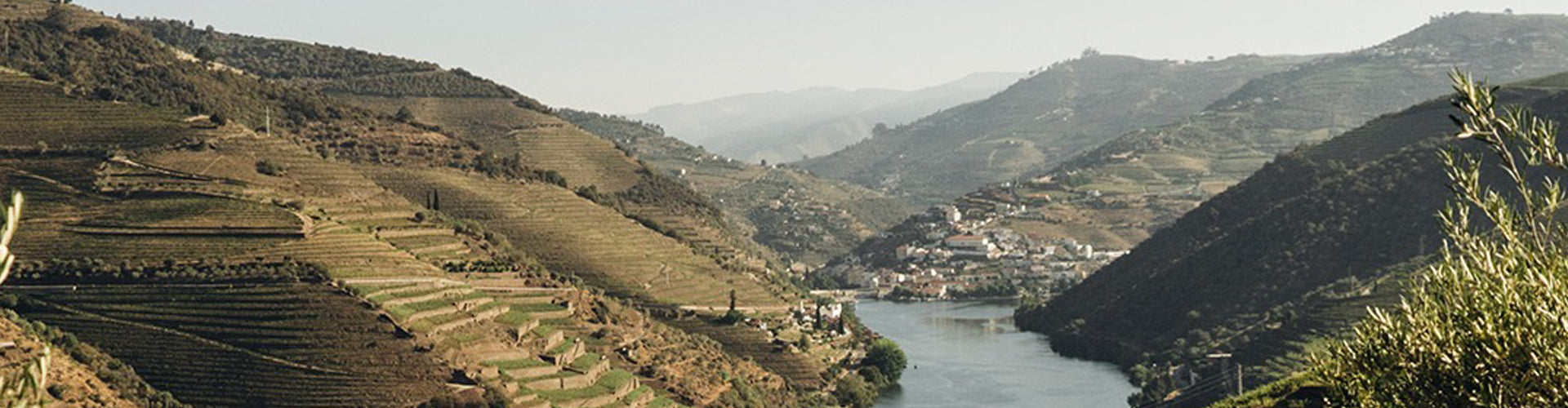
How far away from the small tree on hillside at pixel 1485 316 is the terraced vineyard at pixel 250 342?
38.3m

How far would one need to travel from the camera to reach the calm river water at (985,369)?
80812 mm

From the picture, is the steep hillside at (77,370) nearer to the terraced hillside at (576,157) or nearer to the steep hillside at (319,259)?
the steep hillside at (319,259)

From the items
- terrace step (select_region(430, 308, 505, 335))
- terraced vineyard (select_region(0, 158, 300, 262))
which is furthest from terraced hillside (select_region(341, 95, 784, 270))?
terraced vineyard (select_region(0, 158, 300, 262))

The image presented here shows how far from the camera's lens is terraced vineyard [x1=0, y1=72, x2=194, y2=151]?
67.8 m

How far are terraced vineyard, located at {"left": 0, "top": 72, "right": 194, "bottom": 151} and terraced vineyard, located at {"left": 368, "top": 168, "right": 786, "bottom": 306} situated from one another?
46.4 feet

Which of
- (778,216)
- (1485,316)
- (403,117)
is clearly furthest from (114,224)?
(778,216)

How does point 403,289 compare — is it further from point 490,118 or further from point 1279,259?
point 490,118

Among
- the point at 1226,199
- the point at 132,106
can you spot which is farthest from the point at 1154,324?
the point at 132,106

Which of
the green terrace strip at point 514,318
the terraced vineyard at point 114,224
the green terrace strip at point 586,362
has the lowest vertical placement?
the green terrace strip at point 586,362

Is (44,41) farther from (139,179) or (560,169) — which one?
(560,169)

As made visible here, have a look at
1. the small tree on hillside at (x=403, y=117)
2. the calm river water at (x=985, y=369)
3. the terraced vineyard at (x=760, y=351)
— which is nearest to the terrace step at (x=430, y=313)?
the terraced vineyard at (x=760, y=351)

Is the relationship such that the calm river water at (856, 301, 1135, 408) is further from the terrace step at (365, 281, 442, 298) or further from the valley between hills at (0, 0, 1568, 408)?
the terrace step at (365, 281, 442, 298)

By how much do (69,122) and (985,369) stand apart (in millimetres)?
43475

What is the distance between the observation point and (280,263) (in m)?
58.3
